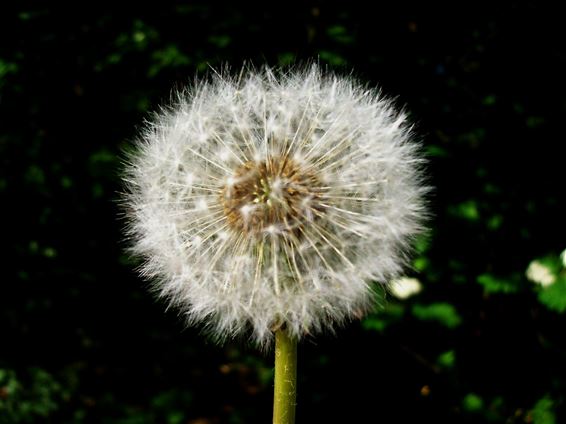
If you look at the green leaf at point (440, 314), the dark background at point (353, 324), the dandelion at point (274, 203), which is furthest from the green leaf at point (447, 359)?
the dandelion at point (274, 203)

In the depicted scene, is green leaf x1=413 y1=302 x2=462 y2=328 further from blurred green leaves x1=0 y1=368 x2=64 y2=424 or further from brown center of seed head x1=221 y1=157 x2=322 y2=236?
blurred green leaves x1=0 y1=368 x2=64 y2=424

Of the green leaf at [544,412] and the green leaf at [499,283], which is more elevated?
the green leaf at [499,283]


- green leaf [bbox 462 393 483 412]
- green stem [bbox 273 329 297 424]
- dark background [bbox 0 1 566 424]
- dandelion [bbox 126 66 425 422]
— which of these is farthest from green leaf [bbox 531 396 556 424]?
green stem [bbox 273 329 297 424]

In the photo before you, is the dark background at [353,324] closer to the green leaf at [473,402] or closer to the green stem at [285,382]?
the green leaf at [473,402]

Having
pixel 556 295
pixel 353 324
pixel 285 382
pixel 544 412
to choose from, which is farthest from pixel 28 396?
pixel 556 295

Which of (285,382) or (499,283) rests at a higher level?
(499,283)

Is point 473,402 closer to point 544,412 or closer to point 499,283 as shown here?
point 544,412

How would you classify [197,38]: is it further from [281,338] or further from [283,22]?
[281,338]
